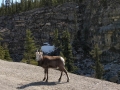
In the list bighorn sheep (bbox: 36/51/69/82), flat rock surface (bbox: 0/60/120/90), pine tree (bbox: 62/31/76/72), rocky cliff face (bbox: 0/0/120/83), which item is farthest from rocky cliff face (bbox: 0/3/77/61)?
bighorn sheep (bbox: 36/51/69/82)

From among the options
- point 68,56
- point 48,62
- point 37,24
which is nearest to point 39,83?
point 48,62

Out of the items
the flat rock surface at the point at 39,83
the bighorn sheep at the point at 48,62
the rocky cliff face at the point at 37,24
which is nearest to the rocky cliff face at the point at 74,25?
the rocky cliff face at the point at 37,24

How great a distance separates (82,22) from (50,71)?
269 ft

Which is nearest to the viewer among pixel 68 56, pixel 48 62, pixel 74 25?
pixel 48 62

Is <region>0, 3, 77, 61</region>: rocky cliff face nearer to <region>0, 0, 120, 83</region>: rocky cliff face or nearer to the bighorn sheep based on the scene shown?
<region>0, 0, 120, 83</region>: rocky cliff face

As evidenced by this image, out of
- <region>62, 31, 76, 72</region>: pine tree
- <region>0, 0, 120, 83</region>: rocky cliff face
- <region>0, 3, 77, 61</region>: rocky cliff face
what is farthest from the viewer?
<region>0, 3, 77, 61</region>: rocky cliff face

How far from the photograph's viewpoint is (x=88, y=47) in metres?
91.4

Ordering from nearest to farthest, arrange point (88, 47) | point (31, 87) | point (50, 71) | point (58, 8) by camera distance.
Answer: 1. point (31, 87)
2. point (50, 71)
3. point (88, 47)
4. point (58, 8)

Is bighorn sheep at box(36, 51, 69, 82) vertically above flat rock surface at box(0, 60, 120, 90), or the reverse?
bighorn sheep at box(36, 51, 69, 82)

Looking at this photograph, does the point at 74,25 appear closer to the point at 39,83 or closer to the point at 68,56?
the point at 68,56

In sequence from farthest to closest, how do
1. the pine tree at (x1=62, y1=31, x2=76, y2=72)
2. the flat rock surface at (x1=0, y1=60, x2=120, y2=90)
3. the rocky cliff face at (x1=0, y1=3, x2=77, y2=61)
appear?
1. the rocky cliff face at (x1=0, y1=3, x2=77, y2=61)
2. the pine tree at (x1=62, y1=31, x2=76, y2=72)
3. the flat rock surface at (x1=0, y1=60, x2=120, y2=90)

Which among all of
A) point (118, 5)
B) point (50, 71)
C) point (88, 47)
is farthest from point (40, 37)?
point (50, 71)

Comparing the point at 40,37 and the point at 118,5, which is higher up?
the point at 118,5

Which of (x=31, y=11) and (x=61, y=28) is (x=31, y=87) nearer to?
(x=61, y=28)
